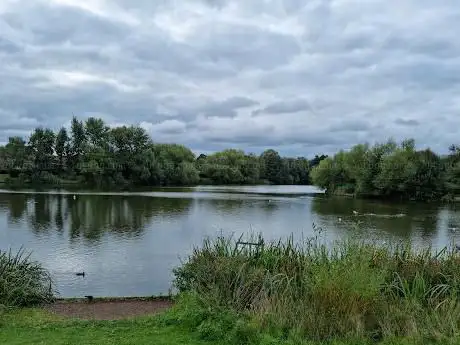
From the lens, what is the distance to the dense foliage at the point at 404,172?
81.6 meters

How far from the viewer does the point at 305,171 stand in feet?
584

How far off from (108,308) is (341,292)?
7664 mm

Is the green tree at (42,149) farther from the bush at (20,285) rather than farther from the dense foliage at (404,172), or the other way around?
the bush at (20,285)

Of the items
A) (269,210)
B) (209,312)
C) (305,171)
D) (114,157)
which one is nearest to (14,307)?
(209,312)

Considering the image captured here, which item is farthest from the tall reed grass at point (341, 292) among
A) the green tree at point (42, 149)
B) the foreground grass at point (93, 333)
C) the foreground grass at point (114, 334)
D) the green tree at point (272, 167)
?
the green tree at point (272, 167)

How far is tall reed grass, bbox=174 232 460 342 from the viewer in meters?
8.90

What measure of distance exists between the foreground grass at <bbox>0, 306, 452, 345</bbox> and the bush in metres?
2.52

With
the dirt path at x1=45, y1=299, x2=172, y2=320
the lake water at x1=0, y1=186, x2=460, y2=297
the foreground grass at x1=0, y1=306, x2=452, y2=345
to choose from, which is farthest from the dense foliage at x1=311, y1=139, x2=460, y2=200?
the foreground grass at x1=0, y1=306, x2=452, y2=345

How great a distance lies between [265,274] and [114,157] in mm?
109424

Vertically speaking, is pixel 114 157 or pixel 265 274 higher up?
pixel 114 157

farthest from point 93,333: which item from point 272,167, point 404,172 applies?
point 272,167

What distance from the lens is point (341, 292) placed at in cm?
914

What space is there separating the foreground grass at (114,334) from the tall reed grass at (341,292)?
0.57 metres

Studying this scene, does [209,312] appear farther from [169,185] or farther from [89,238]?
[169,185]
